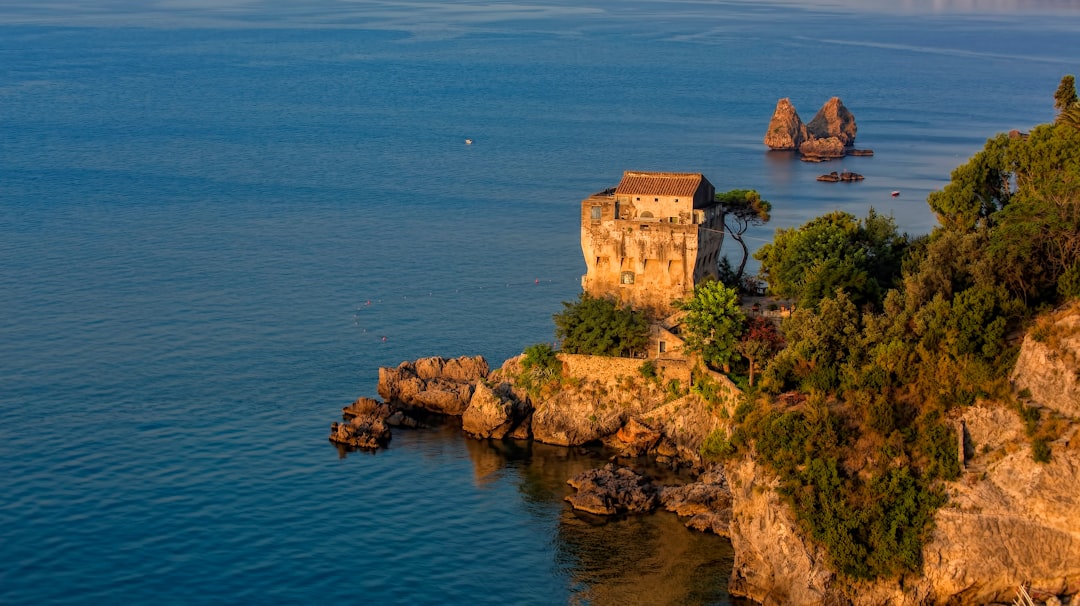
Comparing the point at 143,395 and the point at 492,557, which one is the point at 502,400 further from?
the point at 143,395

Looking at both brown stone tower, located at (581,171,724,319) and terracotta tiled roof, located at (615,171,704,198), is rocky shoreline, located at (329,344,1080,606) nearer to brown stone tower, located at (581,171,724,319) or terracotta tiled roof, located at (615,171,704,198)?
brown stone tower, located at (581,171,724,319)

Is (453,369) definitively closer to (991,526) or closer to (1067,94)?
(991,526)

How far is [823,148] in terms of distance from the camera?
550 feet

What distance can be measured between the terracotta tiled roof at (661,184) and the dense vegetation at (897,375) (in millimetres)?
9415

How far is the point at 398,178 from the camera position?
5915 inches

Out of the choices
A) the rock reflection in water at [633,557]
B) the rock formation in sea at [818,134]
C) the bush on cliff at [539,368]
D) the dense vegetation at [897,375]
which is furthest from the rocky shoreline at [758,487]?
the rock formation in sea at [818,134]

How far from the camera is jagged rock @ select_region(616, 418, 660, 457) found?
73.9 metres

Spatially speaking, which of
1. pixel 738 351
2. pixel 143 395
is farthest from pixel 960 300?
pixel 143 395

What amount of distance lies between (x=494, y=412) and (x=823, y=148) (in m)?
99.3

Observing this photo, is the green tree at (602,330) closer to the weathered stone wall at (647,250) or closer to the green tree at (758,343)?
the weathered stone wall at (647,250)

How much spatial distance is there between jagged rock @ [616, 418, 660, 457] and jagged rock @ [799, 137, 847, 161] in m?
95.5

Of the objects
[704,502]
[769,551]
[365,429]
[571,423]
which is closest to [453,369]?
[365,429]

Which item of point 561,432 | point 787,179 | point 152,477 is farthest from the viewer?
point 787,179

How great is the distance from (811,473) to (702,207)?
85.1 ft
